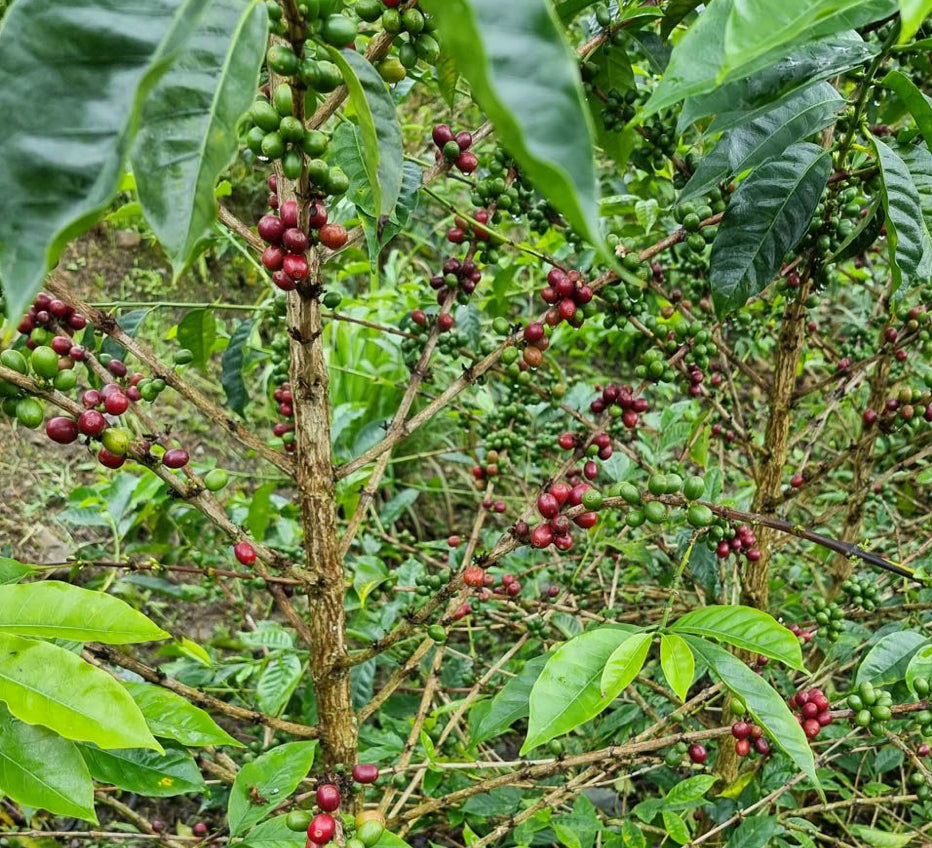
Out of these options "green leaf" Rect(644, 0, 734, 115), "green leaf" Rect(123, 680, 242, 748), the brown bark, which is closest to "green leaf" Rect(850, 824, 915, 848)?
the brown bark

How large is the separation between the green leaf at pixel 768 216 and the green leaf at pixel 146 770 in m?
1.08


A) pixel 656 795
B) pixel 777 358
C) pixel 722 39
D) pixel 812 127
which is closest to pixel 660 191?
pixel 777 358

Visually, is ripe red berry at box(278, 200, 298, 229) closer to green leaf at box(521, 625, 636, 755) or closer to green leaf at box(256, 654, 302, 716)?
green leaf at box(521, 625, 636, 755)

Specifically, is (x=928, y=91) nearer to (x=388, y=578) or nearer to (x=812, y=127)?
(x=812, y=127)

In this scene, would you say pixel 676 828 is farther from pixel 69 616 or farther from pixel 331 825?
pixel 69 616

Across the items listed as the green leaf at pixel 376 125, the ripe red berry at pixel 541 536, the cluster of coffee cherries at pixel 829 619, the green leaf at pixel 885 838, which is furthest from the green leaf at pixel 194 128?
the green leaf at pixel 885 838

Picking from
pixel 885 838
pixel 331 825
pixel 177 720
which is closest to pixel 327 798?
pixel 331 825

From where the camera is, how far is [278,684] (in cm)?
168

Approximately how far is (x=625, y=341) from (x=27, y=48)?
2.08 metres

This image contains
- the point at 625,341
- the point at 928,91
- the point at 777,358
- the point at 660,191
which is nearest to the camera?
the point at 777,358

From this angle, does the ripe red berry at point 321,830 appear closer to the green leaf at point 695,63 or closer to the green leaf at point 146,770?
the green leaf at point 146,770

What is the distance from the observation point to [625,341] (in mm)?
2436

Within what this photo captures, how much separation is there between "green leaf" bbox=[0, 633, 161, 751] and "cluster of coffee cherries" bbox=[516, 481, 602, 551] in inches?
21.8

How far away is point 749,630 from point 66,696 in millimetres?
846
